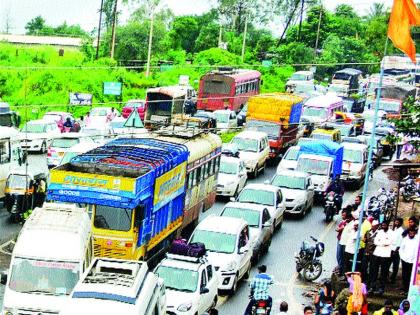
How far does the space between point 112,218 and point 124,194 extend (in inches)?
28.9

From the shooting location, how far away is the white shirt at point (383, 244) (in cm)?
2256

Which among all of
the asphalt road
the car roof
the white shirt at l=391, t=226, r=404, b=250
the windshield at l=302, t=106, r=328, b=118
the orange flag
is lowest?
the asphalt road

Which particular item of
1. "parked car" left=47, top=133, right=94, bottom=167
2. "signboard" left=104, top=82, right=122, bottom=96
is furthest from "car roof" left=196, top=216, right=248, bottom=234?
"signboard" left=104, top=82, right=122, bottom=96

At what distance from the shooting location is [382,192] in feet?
105

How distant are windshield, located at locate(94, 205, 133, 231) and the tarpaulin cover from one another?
15382mm

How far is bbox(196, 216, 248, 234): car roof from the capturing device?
25047 mm

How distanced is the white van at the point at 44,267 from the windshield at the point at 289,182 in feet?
45.2

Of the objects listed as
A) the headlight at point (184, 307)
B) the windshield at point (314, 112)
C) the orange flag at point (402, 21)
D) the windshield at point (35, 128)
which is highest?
the orange flag at point (402, 21)

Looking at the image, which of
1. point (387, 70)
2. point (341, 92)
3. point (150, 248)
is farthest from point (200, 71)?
point (150, 248)

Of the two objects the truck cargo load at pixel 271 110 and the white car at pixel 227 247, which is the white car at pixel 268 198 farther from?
the truck cargo load at pixel 271 110

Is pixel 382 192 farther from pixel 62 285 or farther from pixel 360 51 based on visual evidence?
pixel 360 51

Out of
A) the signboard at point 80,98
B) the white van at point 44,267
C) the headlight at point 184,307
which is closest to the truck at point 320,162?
the headlight at point 184,307

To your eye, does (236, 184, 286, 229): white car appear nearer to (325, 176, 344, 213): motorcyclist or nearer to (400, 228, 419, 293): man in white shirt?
(325, 176, 344, 213): motorcyclist

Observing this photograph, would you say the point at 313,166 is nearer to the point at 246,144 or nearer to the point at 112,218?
the point at 246,144
